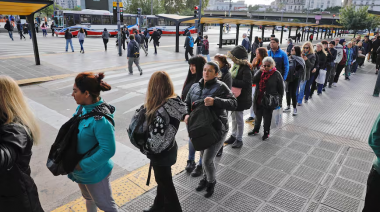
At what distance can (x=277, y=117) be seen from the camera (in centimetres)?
546

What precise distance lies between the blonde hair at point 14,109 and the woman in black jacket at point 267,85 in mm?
3868

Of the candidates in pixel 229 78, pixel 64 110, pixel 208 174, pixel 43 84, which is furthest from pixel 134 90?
pixel 208 174

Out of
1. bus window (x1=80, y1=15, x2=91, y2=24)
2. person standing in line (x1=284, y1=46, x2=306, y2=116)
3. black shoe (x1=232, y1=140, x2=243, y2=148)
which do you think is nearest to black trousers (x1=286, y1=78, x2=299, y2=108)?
person standing in line (x1=284, y1=46, x2=306, y2=116)

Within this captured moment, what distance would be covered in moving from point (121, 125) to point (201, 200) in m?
3.15

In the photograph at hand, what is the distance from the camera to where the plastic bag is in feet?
17.8

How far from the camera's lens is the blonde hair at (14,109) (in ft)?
6.58

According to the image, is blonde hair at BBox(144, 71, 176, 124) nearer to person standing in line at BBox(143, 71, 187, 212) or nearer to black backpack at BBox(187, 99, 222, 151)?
person standing in line at BBox(143, 71, 187, 212)

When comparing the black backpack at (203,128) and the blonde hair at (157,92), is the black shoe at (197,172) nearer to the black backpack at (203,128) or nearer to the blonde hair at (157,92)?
the black backpack at (203,128)

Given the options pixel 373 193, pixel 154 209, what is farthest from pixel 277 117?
pixel 154 209

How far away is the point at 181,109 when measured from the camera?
2604 millimetres

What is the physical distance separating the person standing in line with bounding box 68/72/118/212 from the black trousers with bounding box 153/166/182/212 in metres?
0.53

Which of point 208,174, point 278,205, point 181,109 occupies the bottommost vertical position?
point 278,205

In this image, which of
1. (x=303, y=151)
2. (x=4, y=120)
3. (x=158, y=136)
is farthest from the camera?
(x=303, y=151)

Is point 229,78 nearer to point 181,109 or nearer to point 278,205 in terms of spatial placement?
point 181,109
